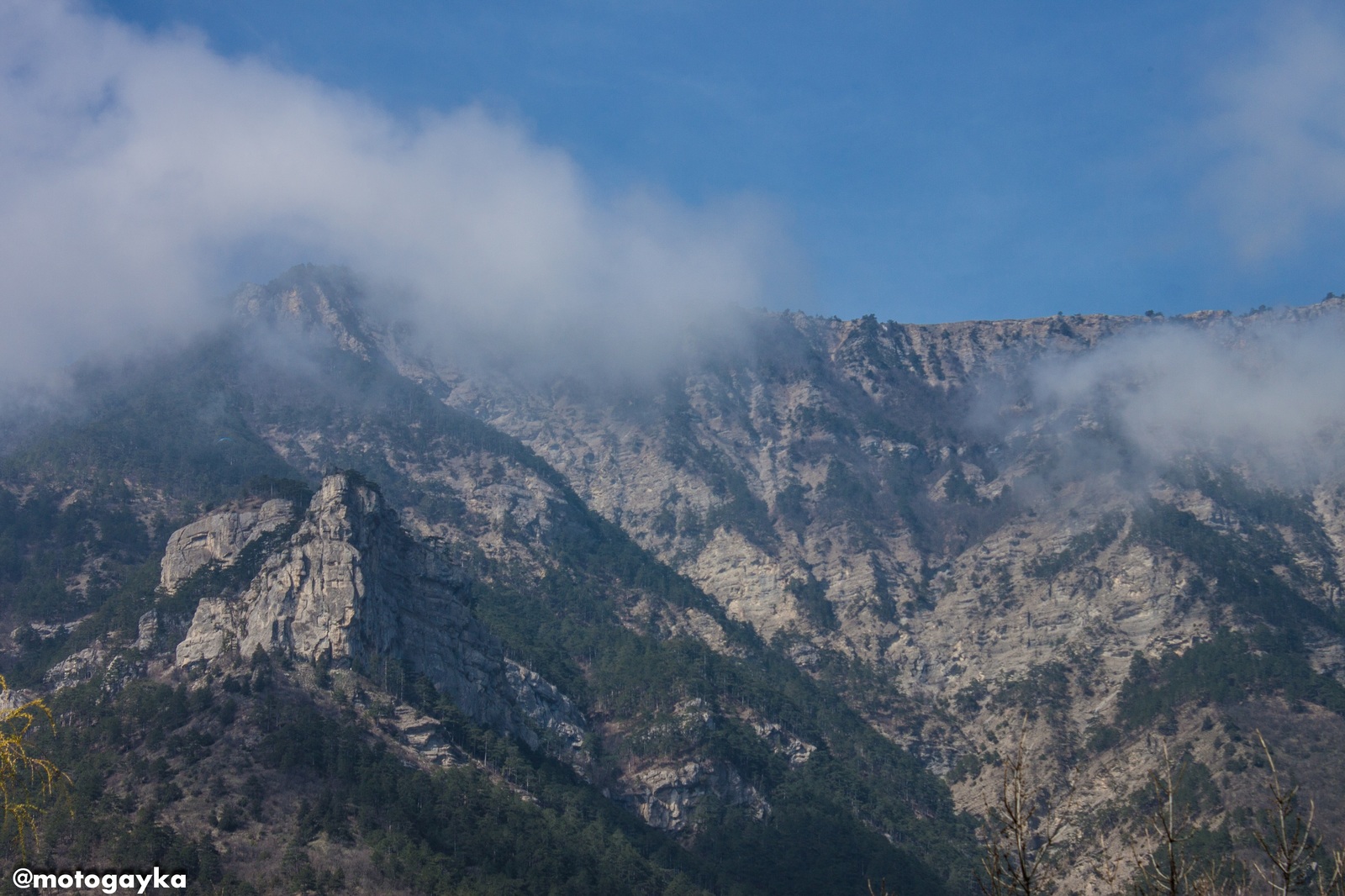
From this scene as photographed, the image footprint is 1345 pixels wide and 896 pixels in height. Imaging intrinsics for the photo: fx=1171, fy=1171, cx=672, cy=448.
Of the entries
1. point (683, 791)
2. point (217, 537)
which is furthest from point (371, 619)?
point (683, 791)

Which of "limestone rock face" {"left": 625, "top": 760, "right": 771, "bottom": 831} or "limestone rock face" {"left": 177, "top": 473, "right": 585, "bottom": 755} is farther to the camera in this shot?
"limestone rock face" {"left": 625, "top": 760, "right": 771, "bottom": 831}

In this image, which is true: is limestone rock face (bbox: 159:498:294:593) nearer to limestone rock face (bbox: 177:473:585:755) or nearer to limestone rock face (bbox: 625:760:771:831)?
limestone rock face (bbox: 177:473:585:755)

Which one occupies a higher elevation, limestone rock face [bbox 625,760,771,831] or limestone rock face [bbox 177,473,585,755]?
limestone rock face [bbox 177,473,585,755]

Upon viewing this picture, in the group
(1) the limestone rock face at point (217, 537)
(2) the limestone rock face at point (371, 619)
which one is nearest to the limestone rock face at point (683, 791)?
(2) the limestone rock face at point (371, 619)

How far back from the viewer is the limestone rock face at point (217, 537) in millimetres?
184375

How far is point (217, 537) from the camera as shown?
7407 inches

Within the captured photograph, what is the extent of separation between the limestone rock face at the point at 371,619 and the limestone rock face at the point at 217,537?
41.3 ft

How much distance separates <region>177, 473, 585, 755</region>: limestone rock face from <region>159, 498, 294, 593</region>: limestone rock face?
1260cm

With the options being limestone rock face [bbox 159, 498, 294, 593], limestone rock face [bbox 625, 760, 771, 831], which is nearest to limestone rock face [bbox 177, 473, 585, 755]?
limestone rock face [bbox 159, 498, 294, 593]

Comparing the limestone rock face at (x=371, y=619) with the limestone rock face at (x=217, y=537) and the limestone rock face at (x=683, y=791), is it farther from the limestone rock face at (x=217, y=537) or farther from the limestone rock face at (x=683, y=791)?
the limestone rock face at (x=683, y=791)

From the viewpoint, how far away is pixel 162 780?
126 m

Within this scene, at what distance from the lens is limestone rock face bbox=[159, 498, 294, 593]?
184 metres

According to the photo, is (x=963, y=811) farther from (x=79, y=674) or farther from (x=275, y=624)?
(x=79, y=674)

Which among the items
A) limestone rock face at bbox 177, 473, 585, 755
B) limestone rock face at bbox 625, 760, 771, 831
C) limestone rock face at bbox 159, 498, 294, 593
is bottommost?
limestone rock face at bbox 625, 760, 771, 831
